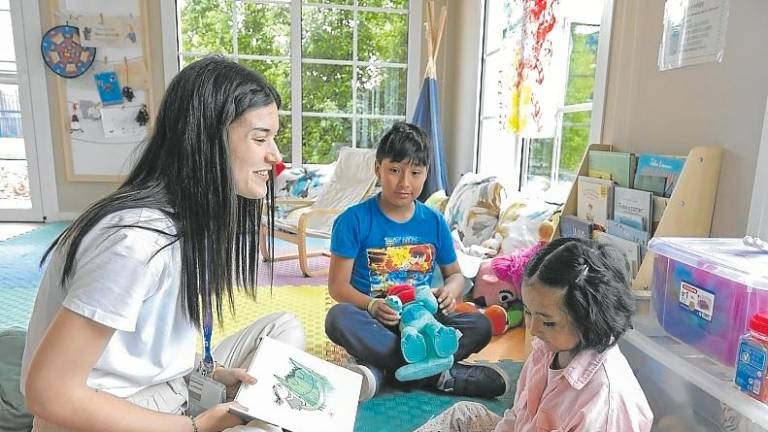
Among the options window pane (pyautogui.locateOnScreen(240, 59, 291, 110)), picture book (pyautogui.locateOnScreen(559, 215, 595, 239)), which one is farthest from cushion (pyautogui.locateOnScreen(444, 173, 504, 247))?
window pane (pyautogui.locateOnScreen(240, 59, 291, 110))

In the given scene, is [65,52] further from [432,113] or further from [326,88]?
[432,113]

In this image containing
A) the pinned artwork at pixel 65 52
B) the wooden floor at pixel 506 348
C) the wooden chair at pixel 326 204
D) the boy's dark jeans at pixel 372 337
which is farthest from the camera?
the pinned artwork at pixel 65 52

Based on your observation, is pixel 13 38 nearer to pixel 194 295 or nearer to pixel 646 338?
pixel 194 295

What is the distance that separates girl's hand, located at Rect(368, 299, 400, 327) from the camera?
1229mm

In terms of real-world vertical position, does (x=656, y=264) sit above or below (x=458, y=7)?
below

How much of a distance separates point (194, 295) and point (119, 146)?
3.25 m

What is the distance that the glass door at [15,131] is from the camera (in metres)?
3.27

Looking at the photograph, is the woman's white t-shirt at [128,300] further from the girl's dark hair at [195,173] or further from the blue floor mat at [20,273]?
the blue floor mat at [20,273]

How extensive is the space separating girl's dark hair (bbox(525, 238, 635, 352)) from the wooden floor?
81 cm

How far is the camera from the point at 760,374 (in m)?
0.65

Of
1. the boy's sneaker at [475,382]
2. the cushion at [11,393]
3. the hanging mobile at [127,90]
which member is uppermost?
the hanging mobile at [127,90]

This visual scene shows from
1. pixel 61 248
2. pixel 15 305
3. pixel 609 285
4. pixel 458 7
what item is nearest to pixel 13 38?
pixel 15 305

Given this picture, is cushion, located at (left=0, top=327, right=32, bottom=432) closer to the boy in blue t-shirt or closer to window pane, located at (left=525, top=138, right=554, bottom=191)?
the boy in blue t-shirt

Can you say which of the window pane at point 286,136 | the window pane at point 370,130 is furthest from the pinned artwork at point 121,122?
the window pane at point 370,130
